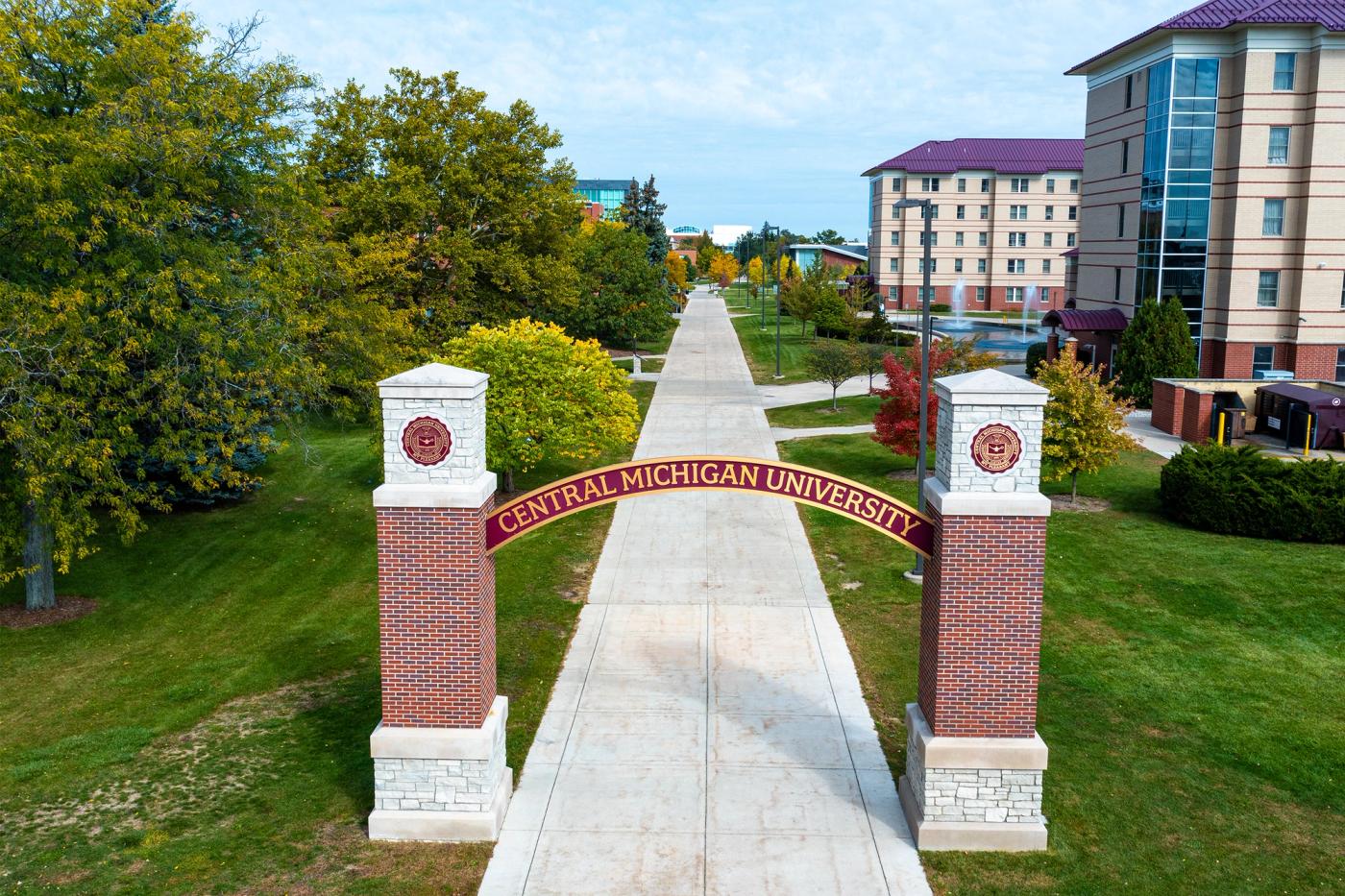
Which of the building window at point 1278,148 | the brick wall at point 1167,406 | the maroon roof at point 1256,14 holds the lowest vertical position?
the brick wall at point 1167,406

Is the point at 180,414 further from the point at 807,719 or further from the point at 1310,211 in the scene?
the point at 1310,211

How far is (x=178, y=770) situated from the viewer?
13297mm

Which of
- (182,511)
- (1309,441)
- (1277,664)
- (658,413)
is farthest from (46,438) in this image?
(1309,441)

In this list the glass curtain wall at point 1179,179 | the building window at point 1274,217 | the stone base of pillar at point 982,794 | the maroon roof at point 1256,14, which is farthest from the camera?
the glass curtain wall at point 1179,179

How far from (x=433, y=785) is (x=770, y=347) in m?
53.8

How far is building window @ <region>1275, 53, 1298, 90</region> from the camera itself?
1513 inches

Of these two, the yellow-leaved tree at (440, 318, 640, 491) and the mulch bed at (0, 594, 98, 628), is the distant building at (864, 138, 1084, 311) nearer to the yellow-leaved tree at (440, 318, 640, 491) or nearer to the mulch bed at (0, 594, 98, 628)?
the yellow-leaved tree at (440, 318, 640, 491)

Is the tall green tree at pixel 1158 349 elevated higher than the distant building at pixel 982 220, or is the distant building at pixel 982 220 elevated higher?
the distant building at pixel 982 220

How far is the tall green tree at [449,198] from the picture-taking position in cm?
3466

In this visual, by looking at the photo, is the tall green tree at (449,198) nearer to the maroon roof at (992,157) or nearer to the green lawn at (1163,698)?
the green lawn at (1163,698)

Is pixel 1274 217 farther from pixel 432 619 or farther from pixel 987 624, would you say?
pixel 432 619

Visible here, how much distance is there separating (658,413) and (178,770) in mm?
27634

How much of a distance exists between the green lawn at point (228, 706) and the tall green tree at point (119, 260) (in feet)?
6.89

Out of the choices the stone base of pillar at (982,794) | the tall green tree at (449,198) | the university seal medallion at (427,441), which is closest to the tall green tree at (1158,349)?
the tall green tree at (449,198)
